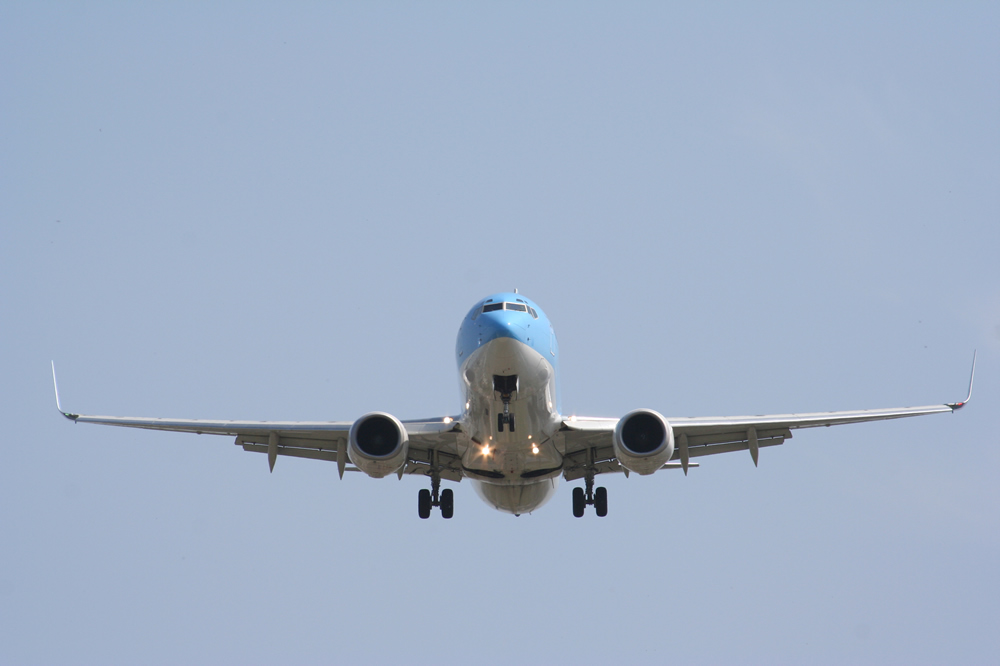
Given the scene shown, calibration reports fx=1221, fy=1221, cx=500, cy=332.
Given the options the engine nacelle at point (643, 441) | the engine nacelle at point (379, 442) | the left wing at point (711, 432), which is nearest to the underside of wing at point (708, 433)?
the left wing at point (711, 432)

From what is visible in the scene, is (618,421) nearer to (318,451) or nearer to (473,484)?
(473,484)

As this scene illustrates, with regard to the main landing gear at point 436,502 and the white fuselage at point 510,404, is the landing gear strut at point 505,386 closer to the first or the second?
the white fuselage at point 510,404

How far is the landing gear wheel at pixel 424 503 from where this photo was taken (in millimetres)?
29906

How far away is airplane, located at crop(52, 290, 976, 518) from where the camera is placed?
2478 cm

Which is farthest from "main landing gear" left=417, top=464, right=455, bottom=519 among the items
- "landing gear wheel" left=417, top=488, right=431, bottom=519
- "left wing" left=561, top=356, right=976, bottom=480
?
"left wing" left=561, top=356, right=976, bottom=480

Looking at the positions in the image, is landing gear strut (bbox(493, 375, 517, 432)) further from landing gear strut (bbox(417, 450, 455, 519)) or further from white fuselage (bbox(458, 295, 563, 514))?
landing gear strut (bbox(417, 450, 455, 519))

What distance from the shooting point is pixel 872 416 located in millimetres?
28094

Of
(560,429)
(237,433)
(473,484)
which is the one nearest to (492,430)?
(560,429)

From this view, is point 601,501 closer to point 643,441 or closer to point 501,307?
point 643,441

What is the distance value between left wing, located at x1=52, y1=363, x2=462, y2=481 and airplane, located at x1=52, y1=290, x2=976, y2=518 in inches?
1.1

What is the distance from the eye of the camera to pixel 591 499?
3036cm

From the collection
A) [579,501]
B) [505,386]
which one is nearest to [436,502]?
[579,501]

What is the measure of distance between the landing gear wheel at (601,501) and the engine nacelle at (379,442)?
6.44m

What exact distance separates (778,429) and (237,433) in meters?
12.7
